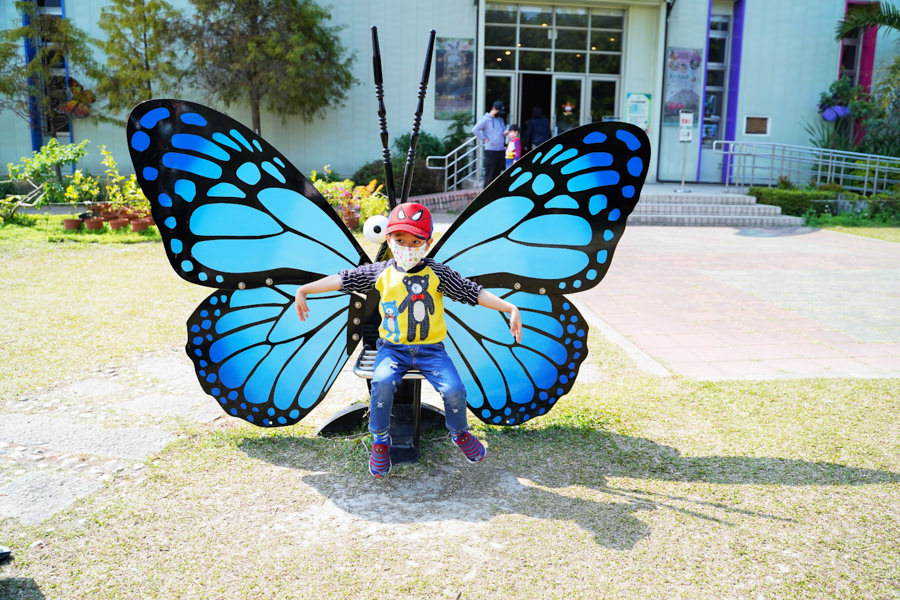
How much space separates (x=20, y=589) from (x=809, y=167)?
63.8 ft

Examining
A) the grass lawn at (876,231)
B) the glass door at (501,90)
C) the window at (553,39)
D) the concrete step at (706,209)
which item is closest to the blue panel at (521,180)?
the grass lawn at (876,231)

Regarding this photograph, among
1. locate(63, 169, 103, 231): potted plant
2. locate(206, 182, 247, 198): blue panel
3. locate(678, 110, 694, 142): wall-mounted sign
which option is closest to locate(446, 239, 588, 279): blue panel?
locate(206, 182, 247, 198): blue panel

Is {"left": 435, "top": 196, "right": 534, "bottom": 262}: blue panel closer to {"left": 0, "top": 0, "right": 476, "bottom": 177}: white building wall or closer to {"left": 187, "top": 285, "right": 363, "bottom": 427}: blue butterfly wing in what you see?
{"left": 187, "top": 285, "right": 363, "bottom": 427}: blue butterfly wing

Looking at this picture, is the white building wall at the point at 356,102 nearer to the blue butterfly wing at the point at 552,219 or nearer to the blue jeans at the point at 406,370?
the blue butterfly wing at the point at 552,219

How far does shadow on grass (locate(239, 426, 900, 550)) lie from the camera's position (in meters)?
3.03

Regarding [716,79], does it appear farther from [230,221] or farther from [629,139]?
[230,221]

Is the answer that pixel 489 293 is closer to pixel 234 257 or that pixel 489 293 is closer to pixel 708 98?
pixel 234 257

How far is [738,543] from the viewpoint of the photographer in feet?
9.23


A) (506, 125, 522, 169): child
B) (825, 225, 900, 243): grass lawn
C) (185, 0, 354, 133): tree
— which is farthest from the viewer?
(185, 0, 354, 133): tree

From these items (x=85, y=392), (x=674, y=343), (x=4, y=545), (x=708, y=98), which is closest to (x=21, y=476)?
(x=4, y=545)

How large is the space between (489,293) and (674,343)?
299 cm

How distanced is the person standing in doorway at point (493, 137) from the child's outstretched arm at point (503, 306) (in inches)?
393

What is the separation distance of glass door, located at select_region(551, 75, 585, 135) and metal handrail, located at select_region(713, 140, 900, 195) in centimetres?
348

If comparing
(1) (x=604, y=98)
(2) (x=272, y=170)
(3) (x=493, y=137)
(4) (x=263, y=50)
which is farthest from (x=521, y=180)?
(1) (x=604, y=98)
